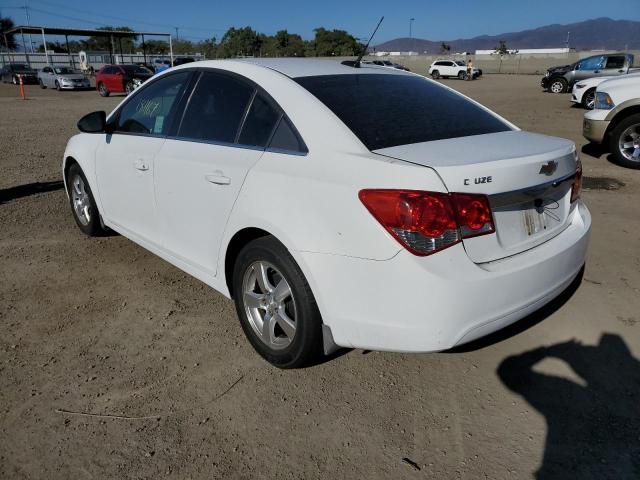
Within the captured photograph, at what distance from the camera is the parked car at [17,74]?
36438 mm

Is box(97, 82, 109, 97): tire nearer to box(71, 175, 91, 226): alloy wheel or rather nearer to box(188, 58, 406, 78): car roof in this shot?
box(71, 175, 91, 226): alloy wheel

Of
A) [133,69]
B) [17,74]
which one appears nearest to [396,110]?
[133,69]

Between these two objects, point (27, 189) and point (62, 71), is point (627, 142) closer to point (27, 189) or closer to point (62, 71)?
point (27, 189)

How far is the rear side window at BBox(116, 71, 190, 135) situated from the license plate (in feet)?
7.93

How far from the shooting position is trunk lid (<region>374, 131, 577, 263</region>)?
7.43 ft

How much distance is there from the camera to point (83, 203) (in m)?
4.87

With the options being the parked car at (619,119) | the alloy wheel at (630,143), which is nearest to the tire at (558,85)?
the parked car at (619,119)

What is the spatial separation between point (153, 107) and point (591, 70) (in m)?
23.2

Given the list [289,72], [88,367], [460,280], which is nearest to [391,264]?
[460,280]

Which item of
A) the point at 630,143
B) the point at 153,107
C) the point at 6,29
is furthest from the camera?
the point at 6,29

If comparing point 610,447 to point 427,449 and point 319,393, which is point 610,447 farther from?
point 319,393

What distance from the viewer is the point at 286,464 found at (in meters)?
2.28

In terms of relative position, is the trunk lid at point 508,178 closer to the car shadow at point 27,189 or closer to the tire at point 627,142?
the car shadow at point 27,189

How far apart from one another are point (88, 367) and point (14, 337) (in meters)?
0.71
